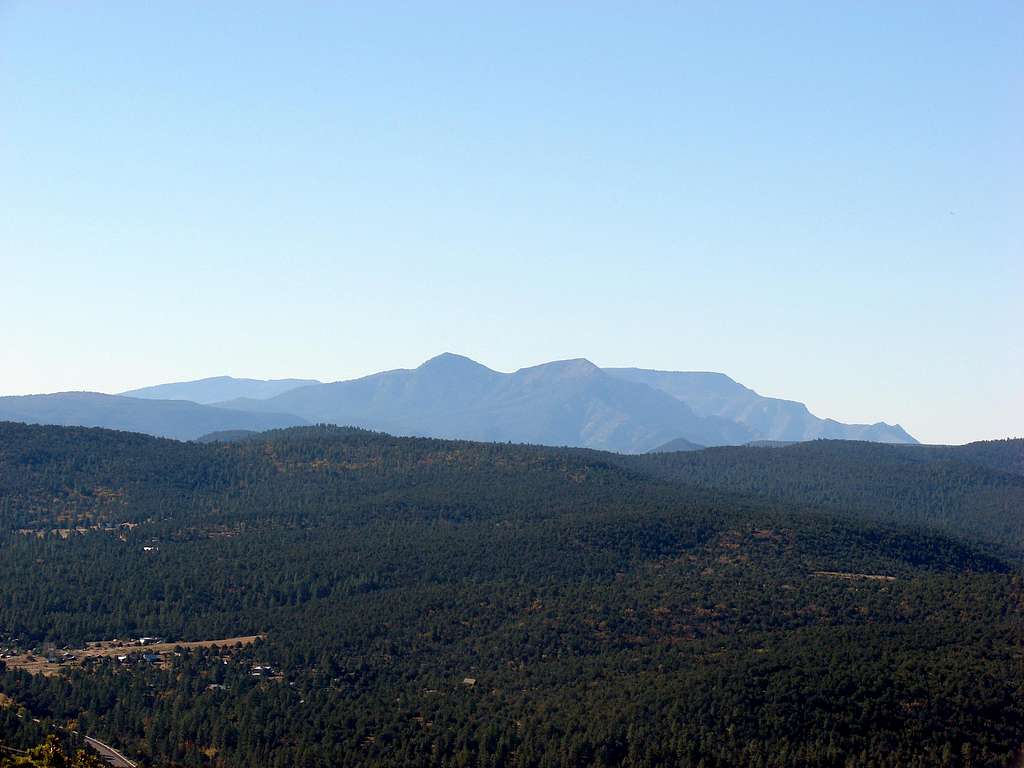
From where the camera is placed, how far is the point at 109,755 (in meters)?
114

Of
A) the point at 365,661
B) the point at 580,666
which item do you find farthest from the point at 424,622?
the point at 580,666

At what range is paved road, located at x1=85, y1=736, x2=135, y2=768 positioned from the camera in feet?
363

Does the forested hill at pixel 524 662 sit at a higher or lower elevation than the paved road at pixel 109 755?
higher

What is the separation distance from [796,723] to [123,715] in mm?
64368

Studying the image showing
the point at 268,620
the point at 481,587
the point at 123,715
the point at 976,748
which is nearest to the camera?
the point at 976,748

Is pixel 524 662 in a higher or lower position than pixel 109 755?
higher

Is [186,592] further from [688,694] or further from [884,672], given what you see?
[884,672]

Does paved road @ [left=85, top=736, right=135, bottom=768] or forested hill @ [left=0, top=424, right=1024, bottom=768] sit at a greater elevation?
forested hill @ [left=0, top=424, right=1024, bottom=768]

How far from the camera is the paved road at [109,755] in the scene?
11049 cm

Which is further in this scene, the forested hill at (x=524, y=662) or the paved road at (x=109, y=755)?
the forested hill at (x=524, y=662)

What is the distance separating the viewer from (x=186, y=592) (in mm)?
179875

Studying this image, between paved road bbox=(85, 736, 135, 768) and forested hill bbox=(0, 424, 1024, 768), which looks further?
forested hill bbox=(0, 424, 1024, 768)

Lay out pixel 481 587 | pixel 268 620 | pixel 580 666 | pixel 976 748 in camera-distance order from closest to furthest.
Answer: pixel 976 748 < pixel 580 666 < pixel 268 620 < pixel 481 587

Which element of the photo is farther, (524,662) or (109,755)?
(524,662)
